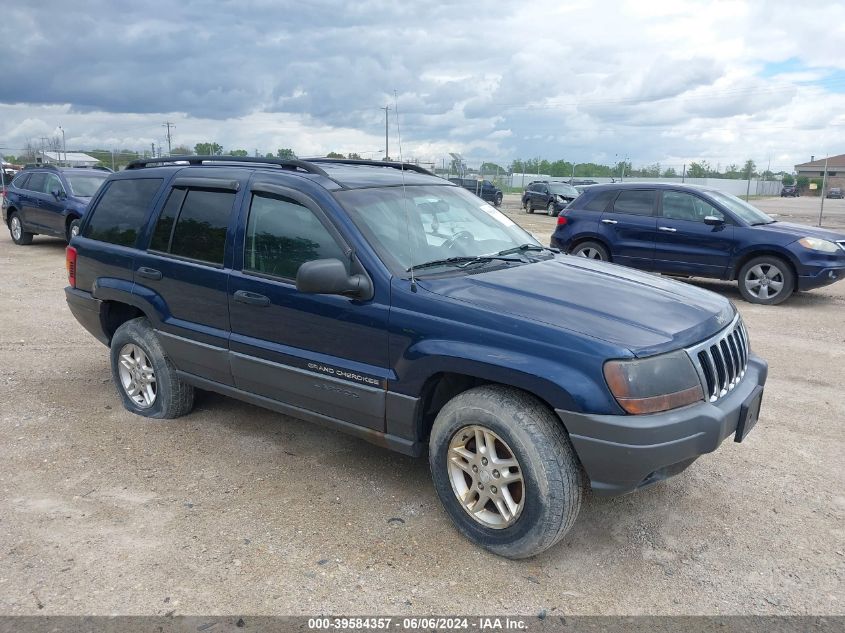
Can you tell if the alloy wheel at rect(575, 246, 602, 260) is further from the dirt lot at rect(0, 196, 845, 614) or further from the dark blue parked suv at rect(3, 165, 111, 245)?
the dark blue parked suv at rect(3, 165, 111, 245)

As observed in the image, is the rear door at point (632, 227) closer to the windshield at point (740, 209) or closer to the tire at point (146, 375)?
the windshield at point (740, 209)

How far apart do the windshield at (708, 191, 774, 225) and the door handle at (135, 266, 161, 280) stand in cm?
813

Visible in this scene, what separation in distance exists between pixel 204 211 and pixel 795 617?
12.8 feet

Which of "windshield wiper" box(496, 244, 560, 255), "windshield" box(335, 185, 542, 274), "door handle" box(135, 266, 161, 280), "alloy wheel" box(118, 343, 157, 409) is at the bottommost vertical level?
"alloy wheel" box(118, 343, 157, 409)

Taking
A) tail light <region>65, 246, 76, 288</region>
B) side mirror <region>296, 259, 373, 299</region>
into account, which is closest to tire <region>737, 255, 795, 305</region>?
side mirror <region>296, 259, 373, 299</region>

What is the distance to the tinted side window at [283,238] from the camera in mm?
3877

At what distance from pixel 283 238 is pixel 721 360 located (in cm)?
246

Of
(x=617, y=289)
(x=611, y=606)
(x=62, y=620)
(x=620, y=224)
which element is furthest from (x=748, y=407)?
(x=620, y=224)

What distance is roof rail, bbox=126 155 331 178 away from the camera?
4207mm

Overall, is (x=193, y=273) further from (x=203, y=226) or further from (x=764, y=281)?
(x=764, y=281)

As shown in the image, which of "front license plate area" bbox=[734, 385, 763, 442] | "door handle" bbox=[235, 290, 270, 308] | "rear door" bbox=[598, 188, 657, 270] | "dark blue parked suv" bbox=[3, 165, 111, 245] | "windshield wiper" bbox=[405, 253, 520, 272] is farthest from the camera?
"dark blue parked suv" bbox=[3, 165, 111, 245]

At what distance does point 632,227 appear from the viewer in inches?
412

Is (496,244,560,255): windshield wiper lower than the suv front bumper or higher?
higher

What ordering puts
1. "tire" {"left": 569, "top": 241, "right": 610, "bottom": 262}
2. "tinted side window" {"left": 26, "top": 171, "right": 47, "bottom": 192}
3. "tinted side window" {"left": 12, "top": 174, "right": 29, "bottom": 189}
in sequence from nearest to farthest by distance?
1. "tire" {"left": 569, "top": 241, "right": 610, "bottom": 262}
2. "tinted side window" {"left": 26, "top": 171, "right": 47, "bottom": 192}
3. "tinted side window" {"left": 12, "top": 174, "right": 29, "bottom": 189}
